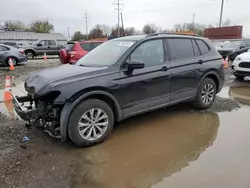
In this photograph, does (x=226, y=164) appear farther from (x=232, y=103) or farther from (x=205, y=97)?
(x=232, y=103)

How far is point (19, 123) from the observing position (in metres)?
5.04

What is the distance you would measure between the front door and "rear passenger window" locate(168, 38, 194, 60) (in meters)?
0.27

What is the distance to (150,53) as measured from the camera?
4.75 m


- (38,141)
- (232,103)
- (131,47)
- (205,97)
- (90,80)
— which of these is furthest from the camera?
(232,103)

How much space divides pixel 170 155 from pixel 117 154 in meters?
0.82

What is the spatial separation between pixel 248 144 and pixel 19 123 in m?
4.31

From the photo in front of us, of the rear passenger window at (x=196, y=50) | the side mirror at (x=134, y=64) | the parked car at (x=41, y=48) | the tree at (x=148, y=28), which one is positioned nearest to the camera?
the side mirror at (x=134, y=64)

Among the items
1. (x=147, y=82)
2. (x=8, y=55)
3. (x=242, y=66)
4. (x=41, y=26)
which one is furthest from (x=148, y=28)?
(x=147, y=82)

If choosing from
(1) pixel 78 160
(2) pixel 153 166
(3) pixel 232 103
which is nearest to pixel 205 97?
(3) pixel 232 103

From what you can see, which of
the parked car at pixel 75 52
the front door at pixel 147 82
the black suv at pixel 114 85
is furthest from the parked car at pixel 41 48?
the front door at pixel 147 82

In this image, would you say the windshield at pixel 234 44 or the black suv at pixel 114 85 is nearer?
the black suv at pixel 114 85

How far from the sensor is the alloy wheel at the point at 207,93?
5.71 metres

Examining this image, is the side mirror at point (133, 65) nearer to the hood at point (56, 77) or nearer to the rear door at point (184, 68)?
the hood at point (56, 77)

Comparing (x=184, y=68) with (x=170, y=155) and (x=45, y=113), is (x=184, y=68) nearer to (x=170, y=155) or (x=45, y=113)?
(x=170, y=155)
